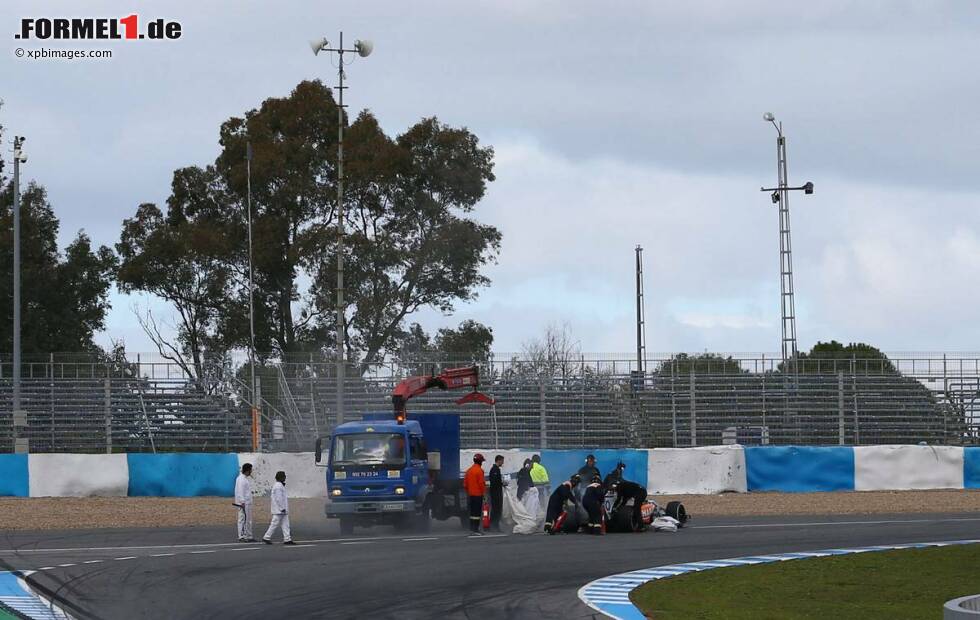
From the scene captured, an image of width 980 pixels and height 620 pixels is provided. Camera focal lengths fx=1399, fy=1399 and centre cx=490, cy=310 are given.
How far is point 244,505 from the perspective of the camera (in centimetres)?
2523

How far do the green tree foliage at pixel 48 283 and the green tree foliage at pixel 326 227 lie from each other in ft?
8.96

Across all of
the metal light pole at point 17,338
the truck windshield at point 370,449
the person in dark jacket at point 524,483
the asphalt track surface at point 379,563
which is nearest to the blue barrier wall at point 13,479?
the metal light pole at point 17,338

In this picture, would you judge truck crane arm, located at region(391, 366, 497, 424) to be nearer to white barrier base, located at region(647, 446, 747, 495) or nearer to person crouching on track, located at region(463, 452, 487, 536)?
person crouching on track, located at region(463, 452, 487, 536)

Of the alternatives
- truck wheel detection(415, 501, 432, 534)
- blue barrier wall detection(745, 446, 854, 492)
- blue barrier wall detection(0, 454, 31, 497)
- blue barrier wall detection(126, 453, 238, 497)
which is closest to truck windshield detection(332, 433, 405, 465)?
truck wheel detection(415, 501, 432, 534)

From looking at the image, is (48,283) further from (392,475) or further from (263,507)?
(392,475)

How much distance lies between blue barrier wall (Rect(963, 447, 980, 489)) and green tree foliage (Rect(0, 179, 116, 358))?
115 feet

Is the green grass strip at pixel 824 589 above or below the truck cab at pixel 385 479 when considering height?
below

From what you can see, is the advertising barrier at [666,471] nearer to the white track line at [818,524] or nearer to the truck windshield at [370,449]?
the white track line at [818,524]

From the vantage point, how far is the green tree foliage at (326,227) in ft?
178

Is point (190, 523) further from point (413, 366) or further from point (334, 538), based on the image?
point (413, 366)

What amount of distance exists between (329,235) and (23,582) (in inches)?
1421

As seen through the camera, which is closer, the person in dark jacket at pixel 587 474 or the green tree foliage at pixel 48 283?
the person in dark jacket at pixel 587 474

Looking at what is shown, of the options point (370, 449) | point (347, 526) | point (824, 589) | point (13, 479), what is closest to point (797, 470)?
point (370, 449)

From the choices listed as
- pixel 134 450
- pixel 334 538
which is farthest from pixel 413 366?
pixel 334 538
